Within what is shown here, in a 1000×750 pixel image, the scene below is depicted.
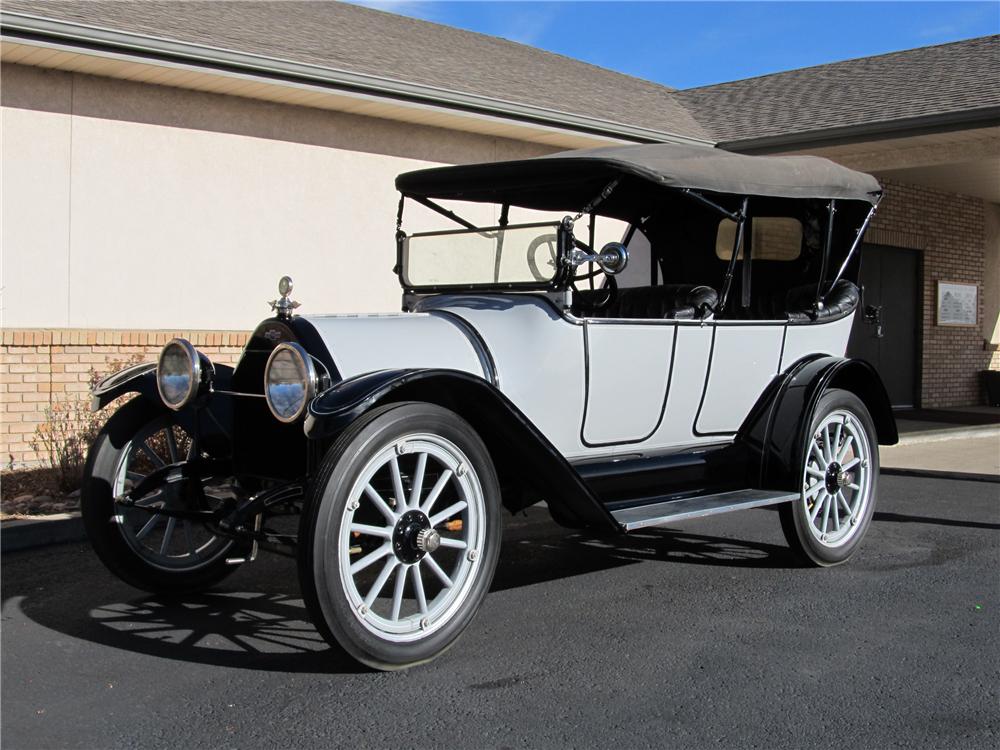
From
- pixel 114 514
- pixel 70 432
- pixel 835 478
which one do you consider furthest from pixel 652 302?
pixel 70 432

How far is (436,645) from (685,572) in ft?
6.13

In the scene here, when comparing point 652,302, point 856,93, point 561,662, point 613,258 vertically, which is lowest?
point 561,662

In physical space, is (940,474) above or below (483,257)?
below

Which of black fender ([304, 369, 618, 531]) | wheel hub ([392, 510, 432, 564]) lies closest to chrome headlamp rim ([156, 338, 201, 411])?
black fender ([304, 369, 618, 531])

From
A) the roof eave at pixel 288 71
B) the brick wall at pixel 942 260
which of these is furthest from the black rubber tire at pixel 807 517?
the brick wall at pixel 942 260

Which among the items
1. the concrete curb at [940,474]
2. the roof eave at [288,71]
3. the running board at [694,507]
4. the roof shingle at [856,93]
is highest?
the roof shingle at [856,93]

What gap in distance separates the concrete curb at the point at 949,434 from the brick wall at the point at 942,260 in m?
3.41

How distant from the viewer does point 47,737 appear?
9.78ft

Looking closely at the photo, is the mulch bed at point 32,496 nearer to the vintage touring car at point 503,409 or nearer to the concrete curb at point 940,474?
the vintage touring car at point 503,409

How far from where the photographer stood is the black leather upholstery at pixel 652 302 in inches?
197

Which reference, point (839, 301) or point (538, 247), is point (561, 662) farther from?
point (839, 301)

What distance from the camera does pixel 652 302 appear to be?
542cm

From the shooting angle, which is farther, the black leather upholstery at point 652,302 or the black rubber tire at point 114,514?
the black leather upholstery at point 652,302

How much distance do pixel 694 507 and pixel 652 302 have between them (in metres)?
1.35
